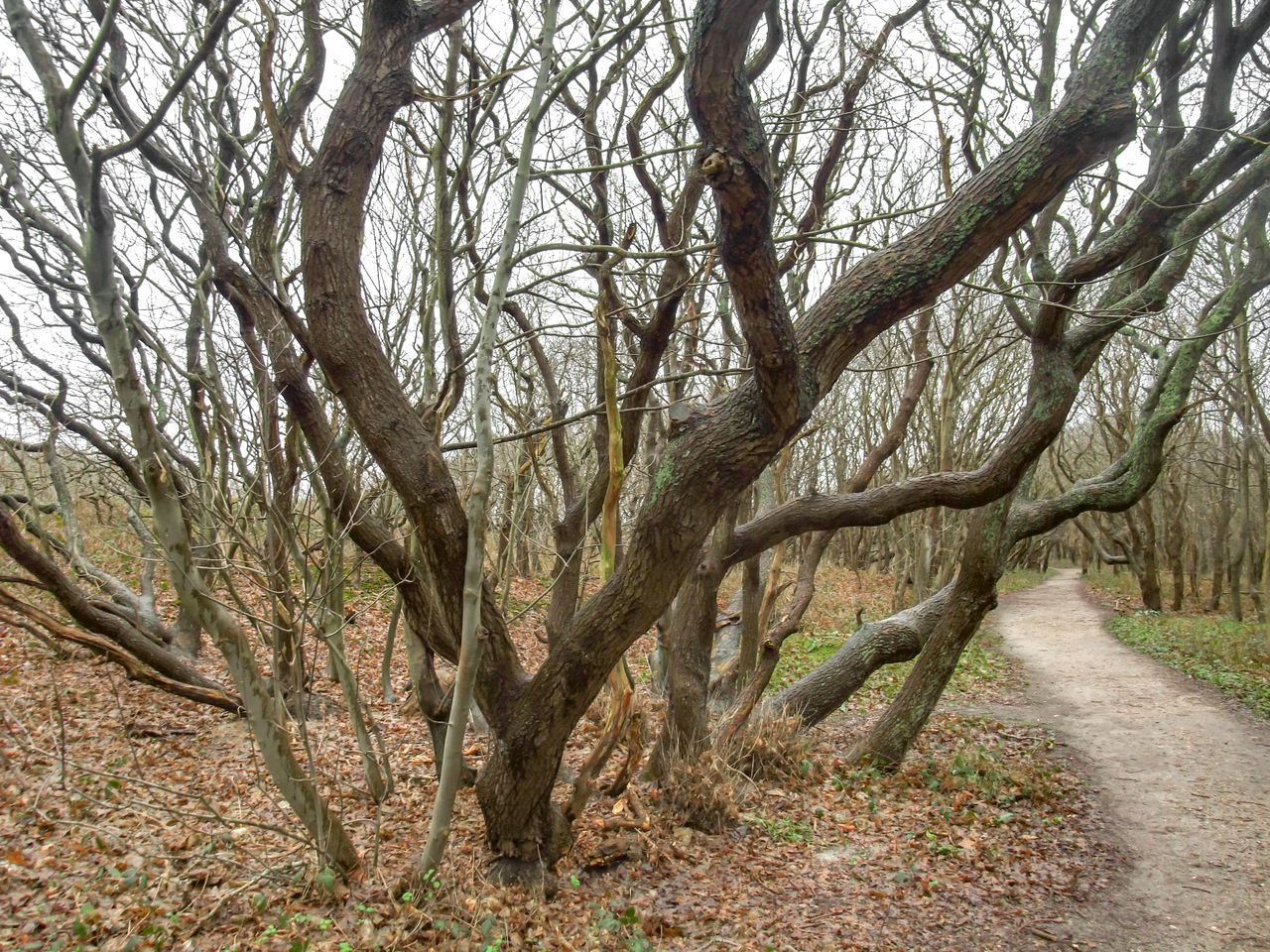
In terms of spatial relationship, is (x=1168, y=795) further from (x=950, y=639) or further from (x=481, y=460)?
(x=481, y=460)

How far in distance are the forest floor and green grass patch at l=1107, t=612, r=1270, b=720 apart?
2.63 m

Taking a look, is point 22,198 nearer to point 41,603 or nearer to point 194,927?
point 194,927

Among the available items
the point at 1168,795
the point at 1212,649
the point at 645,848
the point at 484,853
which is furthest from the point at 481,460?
the point at 1212,649

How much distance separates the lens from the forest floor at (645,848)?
138 inches

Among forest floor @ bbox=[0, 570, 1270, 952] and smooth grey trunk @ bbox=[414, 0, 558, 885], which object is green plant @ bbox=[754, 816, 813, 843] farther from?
smooth grey trunk @ bbox=[414, 0, 558, 885]

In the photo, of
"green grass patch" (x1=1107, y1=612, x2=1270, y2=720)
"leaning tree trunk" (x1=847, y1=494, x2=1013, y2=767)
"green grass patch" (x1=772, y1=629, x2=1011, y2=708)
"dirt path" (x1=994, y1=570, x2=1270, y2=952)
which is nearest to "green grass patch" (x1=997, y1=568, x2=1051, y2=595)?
"green grass patch" (x1=1107, y1=612, x2=1270, y2=720)

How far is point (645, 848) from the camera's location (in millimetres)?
4641

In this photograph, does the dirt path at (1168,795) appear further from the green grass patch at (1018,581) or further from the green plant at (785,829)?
the green grass patch at (1018,581)

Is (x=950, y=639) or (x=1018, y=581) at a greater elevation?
(x=950, y=639)

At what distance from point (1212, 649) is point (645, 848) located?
37.5 ft

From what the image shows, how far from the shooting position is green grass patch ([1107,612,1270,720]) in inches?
383

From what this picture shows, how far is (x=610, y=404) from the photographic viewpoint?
3.84 m

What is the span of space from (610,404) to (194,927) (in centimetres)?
303

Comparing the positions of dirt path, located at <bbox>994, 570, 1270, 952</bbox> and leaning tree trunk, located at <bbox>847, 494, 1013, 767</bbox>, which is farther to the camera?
leaning tree trunk, located at <bbox>847, 494, 1013, 767</bbox>
